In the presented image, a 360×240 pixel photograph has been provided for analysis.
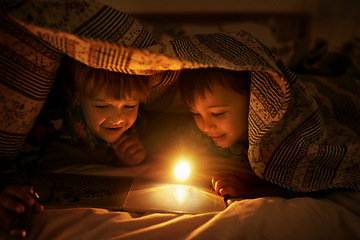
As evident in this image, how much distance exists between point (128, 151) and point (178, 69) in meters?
0.42

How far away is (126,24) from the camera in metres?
0.68

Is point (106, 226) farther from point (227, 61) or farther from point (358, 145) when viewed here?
point (358, 145)

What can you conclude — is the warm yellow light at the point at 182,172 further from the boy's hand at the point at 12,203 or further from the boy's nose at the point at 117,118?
the boy's hand at the point at 12,203

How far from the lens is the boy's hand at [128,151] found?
0.93m

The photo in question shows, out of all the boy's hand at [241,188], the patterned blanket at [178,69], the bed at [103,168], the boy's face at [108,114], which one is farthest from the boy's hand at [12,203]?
the boy's hand at [241,188]

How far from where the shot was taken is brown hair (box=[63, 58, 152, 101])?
0.75 meters

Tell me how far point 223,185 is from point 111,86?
42cm

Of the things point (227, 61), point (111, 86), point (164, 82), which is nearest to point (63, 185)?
point (111, 86)

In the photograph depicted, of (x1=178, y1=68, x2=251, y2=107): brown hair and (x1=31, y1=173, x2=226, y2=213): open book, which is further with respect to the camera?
(x1=178, y1=68, x2=251, y2=107): brown hair

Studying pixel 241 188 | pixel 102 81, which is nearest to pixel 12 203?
pixel 102 81

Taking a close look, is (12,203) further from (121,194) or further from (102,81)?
(102,81)

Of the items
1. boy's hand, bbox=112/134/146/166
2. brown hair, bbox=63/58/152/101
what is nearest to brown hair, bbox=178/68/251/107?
brown hair, bbox=63/58/152/101

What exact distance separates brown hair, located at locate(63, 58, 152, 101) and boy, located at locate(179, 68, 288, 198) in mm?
161

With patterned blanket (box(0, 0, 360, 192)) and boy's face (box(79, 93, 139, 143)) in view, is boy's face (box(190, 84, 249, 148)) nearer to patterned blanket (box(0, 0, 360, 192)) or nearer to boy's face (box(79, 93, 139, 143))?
patterned blanket (box(0, 0, 360, 192))
